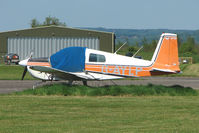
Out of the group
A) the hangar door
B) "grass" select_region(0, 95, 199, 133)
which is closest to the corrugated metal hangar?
the hangar door

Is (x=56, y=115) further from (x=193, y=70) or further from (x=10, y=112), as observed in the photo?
(x=193, y=70)

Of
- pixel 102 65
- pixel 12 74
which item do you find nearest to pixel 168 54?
pixel 102 65

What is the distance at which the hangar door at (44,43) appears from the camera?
57281 millimetres

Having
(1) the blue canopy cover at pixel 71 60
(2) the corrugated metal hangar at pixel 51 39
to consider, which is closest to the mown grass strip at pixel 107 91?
(1) the blue canopy cover at pixel 71 60

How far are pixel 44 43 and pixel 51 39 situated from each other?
101 centimetres

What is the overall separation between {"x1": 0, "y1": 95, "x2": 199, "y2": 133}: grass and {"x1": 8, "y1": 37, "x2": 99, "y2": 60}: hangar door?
39884 mm

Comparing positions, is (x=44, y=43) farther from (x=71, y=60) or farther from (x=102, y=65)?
(x=102, y=65)

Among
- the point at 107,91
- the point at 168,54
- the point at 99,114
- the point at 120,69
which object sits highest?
the point at 168,54

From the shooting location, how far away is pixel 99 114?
12.9m

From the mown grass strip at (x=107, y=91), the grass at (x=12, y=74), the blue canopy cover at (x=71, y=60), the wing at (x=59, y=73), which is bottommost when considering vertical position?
the grass at (x=12, y=74)

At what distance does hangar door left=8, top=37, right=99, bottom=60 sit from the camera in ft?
188

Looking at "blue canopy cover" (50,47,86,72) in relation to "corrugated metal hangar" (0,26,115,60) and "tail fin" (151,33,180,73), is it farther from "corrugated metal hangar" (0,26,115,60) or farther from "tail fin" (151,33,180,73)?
"corrugated metal hangar" (0,26,115,60)

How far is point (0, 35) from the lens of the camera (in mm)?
56812

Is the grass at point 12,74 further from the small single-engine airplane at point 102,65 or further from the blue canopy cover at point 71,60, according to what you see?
the small single-engine airplane at point 102,65
